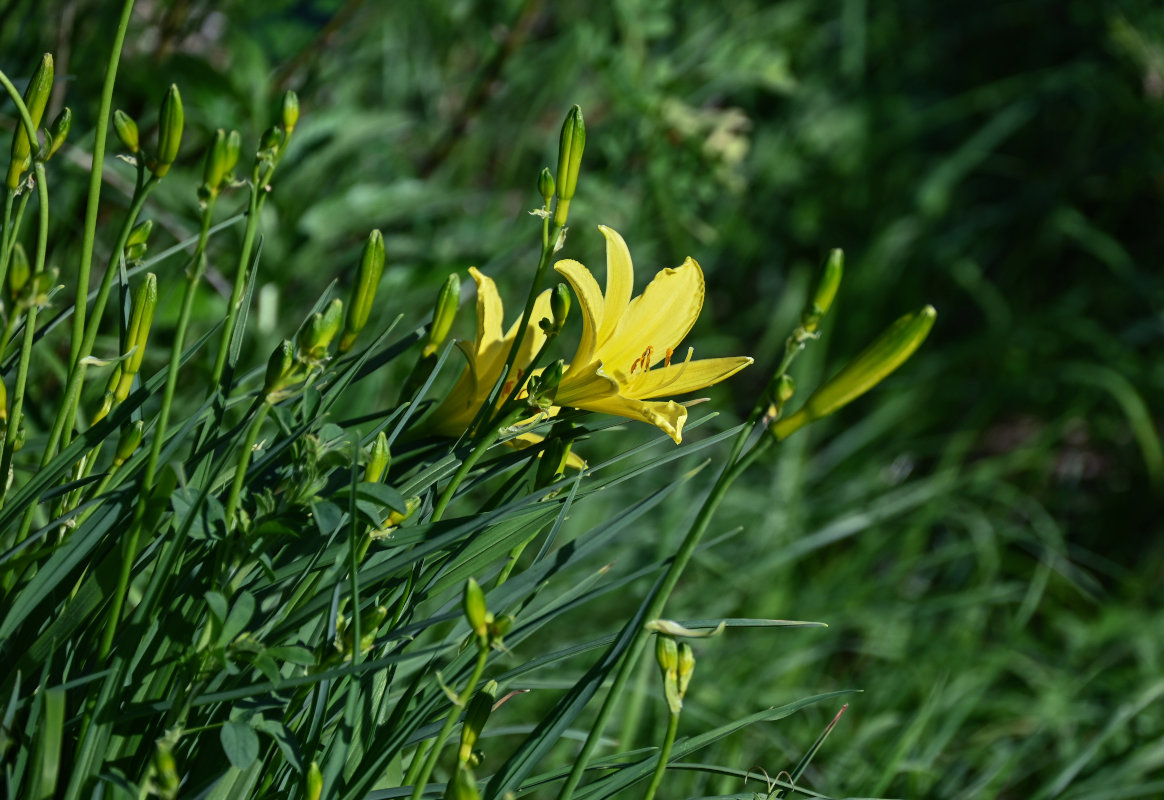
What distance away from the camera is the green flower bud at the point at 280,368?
23.3 inches

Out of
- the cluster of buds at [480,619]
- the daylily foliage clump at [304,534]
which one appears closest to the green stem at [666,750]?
the daylily foliage clump at [304,534]

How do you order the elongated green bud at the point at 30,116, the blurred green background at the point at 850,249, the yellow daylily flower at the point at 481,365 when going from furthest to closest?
1. the blurred green background at the point at 850,249
2. the yellow daylily flower at the point at 481,365
3. the elongated green bud at the point at 30,116

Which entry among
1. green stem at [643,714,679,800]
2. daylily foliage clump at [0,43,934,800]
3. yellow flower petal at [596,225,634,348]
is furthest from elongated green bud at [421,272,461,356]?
green stem at [643,714,679,800]

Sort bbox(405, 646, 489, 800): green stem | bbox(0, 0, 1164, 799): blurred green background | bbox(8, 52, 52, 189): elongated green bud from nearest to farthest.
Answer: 1. bbox(405, 646, 489, 800): green stem
2. bbox(8, 52, 52, 189): elongated green bud
3. bbox(0, 0, 1164, 799): blurred green background

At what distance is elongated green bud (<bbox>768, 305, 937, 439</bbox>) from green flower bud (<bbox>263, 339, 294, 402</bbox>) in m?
0.30

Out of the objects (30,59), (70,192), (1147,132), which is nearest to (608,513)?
(70,192)

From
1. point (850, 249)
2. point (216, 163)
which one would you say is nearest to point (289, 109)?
point (216, 163)

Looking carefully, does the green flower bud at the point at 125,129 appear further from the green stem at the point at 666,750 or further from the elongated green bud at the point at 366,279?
the green stem at the point at 666,750

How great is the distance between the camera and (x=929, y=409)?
240 cm

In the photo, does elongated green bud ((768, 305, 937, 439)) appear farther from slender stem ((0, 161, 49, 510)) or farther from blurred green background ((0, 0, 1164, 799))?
blurred green background ((0, 0, 1164, 799))

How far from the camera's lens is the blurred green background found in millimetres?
1519

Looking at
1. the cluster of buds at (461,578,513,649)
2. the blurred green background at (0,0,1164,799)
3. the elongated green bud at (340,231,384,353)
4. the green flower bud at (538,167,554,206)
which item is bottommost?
the blurred green background at (0,0,1164,799)

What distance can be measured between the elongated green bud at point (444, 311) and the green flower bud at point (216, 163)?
168 mm

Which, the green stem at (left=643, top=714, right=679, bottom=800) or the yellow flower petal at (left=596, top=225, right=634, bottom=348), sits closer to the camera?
the green stem at (left=643, top=714, right=679, bottom=800)
